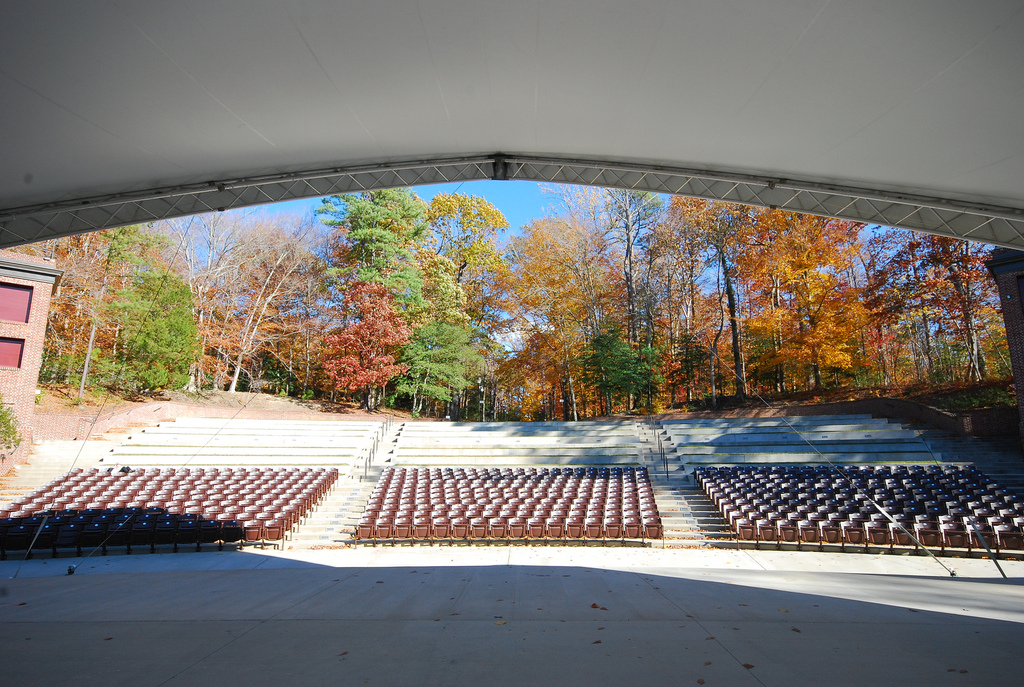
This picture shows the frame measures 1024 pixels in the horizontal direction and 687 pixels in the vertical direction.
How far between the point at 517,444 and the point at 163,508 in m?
12.3

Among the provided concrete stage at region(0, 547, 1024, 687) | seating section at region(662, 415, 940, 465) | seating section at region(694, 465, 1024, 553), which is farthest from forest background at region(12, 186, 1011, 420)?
concrete stage at region(0, 547, 1024, 687)

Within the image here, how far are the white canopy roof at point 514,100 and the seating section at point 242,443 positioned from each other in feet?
45.2

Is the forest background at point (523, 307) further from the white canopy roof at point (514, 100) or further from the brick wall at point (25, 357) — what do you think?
the white canopy roof at point (514, 100)

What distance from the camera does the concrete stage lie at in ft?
14.2

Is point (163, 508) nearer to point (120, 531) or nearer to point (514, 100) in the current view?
point (120, 531)

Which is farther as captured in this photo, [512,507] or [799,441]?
[799,441]

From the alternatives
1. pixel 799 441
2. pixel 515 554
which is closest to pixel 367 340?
pixel 515 554

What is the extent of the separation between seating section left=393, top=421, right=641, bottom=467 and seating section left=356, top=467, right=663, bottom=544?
230 cm

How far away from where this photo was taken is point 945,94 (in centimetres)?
532

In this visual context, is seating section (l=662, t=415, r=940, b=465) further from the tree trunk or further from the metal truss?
the metal truss

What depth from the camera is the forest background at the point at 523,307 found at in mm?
25469

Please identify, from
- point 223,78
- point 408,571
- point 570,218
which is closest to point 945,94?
point 223,78

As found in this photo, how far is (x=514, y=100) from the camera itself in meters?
6.83

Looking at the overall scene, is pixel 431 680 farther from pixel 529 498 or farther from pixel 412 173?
pixel 529 498
